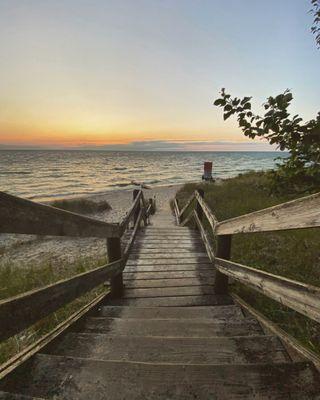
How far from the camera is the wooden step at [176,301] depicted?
11.2 ft

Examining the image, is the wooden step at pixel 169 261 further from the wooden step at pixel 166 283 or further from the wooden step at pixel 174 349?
the wooden step at pixel 174 349

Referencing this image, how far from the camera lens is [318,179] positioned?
7.42ft

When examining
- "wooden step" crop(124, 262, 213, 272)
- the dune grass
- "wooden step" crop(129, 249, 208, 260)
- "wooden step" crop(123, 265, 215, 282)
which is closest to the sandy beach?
"wooden step" crop(129, 249, 208, 260)

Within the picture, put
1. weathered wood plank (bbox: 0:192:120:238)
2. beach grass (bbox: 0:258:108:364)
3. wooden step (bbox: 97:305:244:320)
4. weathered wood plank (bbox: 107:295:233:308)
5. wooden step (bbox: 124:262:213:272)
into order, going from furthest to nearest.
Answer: wooden step (bbox: 124:262:213:272)
weathered wood plank (bbox: 107:295:233:308)
beach grass (bbox: 0:258:108:364)
wooden step (bbox: 97:305:244:320)
weathered wood plank (bbox: 0:192:120:238)

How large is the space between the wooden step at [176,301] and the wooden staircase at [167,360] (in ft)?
0.04

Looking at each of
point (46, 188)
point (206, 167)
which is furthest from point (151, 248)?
point (46, 188)

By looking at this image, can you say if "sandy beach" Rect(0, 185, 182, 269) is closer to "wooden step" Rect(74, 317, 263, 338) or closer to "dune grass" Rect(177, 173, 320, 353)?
"dune grass" Rect(177, 173, 320, 353)

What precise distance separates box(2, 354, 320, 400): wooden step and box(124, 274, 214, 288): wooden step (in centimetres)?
228

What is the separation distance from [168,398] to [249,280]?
129 cm

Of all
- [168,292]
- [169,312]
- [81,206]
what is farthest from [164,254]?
[81,206]

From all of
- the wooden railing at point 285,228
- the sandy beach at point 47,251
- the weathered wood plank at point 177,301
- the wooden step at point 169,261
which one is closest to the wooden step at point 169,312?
the weathered wood plank at point 177,301

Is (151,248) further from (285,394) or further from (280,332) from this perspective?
(285,394)

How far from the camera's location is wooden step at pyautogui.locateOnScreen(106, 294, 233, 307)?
340 centimetres

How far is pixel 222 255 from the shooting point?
349cm
